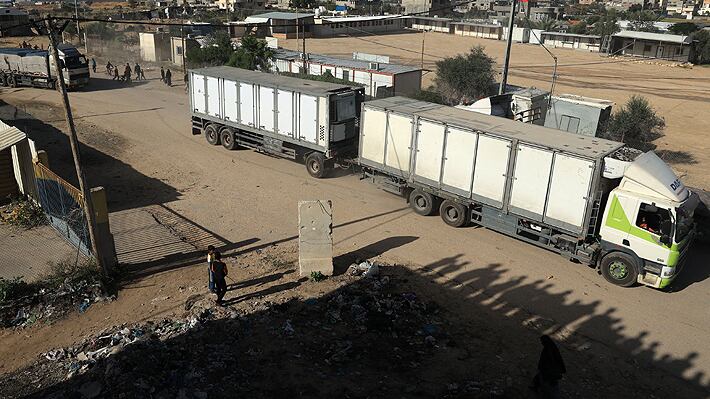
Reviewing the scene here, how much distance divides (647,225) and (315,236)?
7.50 m

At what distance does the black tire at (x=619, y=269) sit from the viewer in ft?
41.4

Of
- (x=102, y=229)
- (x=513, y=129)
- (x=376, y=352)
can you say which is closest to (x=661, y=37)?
(x=513, y=129)

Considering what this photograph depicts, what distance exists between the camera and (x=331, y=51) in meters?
63.9

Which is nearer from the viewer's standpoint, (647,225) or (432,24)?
(647,225)

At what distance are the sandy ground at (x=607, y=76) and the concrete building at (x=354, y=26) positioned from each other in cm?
298

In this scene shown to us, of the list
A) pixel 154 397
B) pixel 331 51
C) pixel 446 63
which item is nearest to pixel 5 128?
pixel 154 397

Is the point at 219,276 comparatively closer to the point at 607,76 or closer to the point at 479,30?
the point at 607,76

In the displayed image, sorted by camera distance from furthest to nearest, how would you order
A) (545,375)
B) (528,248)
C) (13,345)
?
(528,248) < (13,345) < (545,375)

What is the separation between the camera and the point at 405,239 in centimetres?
1504

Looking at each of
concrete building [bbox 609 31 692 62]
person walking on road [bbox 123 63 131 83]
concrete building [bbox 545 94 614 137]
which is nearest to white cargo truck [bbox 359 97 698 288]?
concrete building [bbox 545 94 614 137]

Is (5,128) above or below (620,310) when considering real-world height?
above

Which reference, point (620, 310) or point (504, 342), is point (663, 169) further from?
point (504, 342)

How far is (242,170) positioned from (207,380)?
12574 mm

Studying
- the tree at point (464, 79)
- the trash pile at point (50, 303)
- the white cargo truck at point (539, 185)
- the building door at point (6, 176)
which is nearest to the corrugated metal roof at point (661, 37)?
the tree at point (464, 79)
